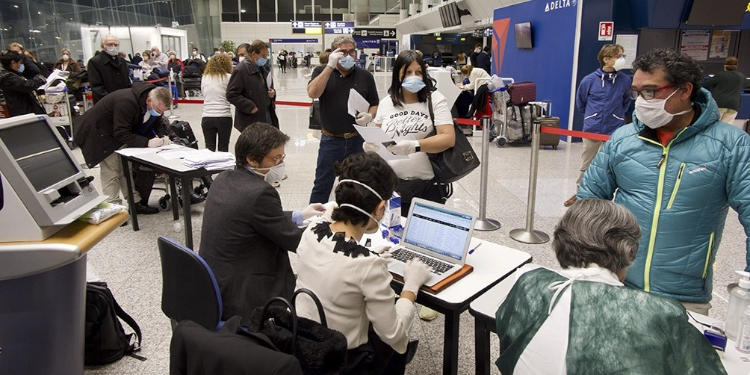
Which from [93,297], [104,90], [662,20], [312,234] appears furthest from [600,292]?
[662,20]

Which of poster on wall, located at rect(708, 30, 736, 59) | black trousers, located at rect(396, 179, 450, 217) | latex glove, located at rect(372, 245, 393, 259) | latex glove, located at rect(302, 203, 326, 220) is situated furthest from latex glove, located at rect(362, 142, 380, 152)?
poster on wall, located at rect(708, 30, 736, 59)

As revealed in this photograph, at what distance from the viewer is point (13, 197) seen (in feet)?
6.01

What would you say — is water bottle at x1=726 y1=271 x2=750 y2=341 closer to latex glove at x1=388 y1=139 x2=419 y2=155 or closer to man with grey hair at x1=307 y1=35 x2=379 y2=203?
latex glove at x1=388 y1=139 x2=419 y2=155

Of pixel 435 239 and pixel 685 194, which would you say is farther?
pixel 435 239

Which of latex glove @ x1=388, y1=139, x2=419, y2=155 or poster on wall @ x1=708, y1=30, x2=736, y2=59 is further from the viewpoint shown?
poster on wall @ x1=708, y1=30, x2=736, y2=59

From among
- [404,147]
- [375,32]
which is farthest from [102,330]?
[375,32]

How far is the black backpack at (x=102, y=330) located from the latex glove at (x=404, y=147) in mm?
1689

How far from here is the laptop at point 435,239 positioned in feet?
7.04

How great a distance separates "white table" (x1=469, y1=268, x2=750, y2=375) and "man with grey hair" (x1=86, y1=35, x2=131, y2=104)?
20.4ft

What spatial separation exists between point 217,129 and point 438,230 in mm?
4200

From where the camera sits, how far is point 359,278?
1.62 m

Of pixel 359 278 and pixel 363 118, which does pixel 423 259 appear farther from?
pixel 363 118

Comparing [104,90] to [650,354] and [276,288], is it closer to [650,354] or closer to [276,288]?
[276,288]

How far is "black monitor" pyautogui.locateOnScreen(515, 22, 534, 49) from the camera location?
32.0 feet
